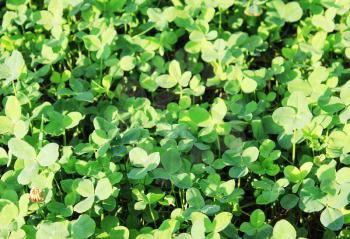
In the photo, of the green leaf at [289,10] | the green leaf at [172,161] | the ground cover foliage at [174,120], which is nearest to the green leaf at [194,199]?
the ground cover foliage at [174,120]

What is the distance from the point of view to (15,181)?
1947 mm

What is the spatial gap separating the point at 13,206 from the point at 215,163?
661mm

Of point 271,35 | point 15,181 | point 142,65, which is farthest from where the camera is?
point 271,35

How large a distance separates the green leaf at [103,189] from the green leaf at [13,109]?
41cm

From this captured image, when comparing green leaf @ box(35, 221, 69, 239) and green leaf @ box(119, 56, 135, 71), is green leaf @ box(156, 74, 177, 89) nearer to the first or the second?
green leaf @ box(119, 56, 135, 71)

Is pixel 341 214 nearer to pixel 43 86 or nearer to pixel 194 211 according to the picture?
pixel 194 211

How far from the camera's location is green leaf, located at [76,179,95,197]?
1.85 metres

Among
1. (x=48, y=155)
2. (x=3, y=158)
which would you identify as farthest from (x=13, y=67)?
(x=48, y=155)

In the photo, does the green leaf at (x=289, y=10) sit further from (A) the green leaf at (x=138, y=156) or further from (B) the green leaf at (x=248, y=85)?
(A) the green leaf at (x=138, y=156)

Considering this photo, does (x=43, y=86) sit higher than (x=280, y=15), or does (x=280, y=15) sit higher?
(x=280, y=15)

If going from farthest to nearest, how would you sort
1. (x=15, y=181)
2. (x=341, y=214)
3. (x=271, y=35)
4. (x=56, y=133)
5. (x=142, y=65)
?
1. (x=271, y=35)
2. (x=142, y=65)
3. (x=56, y=133)
4. (x=15, y=181)
5. (x=341, y=214)

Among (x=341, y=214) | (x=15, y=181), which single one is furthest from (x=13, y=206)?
(x=341, y=214)

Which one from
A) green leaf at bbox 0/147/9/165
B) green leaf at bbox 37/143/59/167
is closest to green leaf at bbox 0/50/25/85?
green leaf at bbox 0/147/9/165

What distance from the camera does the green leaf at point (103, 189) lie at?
1.83 metres
